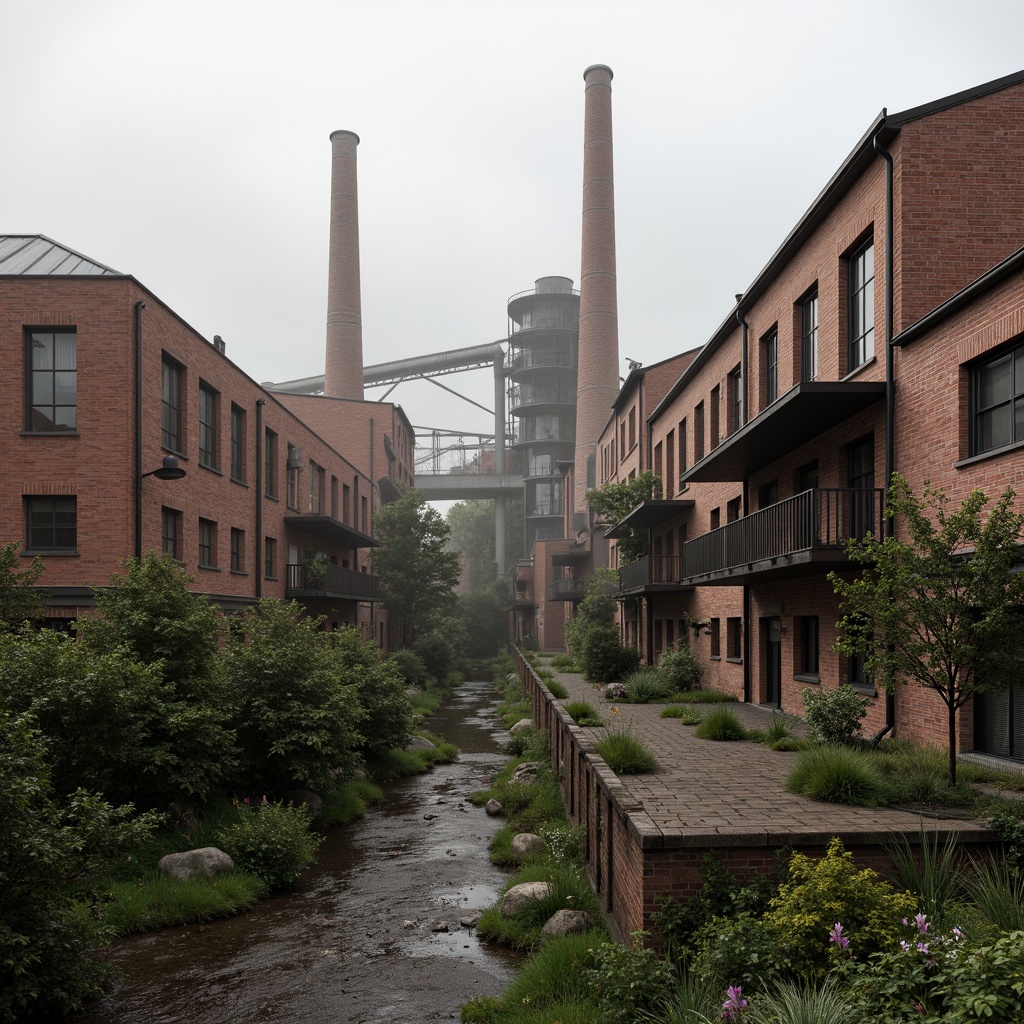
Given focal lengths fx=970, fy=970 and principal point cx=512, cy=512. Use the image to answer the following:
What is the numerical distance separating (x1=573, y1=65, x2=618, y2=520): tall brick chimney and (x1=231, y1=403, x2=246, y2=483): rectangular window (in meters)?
23.3

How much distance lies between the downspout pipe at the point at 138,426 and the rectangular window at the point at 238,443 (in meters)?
6.63

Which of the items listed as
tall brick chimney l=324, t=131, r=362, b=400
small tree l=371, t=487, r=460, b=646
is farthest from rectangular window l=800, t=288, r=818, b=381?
tall brick chimney l=324, t=131, r=362, b=400

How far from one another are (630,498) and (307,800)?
17.8m

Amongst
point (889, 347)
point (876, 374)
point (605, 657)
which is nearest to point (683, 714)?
point (876, 374)

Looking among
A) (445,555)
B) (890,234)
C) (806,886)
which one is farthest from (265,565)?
(806,886)

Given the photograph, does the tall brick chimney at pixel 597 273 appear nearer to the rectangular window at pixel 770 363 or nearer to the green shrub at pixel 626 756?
the rectangular window at pixel 770 363

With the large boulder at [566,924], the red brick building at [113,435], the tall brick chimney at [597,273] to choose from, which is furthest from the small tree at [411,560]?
the large boulder at [566,924]

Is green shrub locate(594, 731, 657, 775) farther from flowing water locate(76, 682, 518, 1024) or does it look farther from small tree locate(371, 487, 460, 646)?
small tree locate(371, 487, 460, 646)

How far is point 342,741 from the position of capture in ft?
49.3

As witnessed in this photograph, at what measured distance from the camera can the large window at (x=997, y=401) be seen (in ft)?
33.9

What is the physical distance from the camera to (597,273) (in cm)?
4675

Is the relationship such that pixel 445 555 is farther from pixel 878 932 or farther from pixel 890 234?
pixel 878 932

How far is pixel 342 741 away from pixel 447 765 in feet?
21.3

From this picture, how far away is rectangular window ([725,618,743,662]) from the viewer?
2162 centimetres
